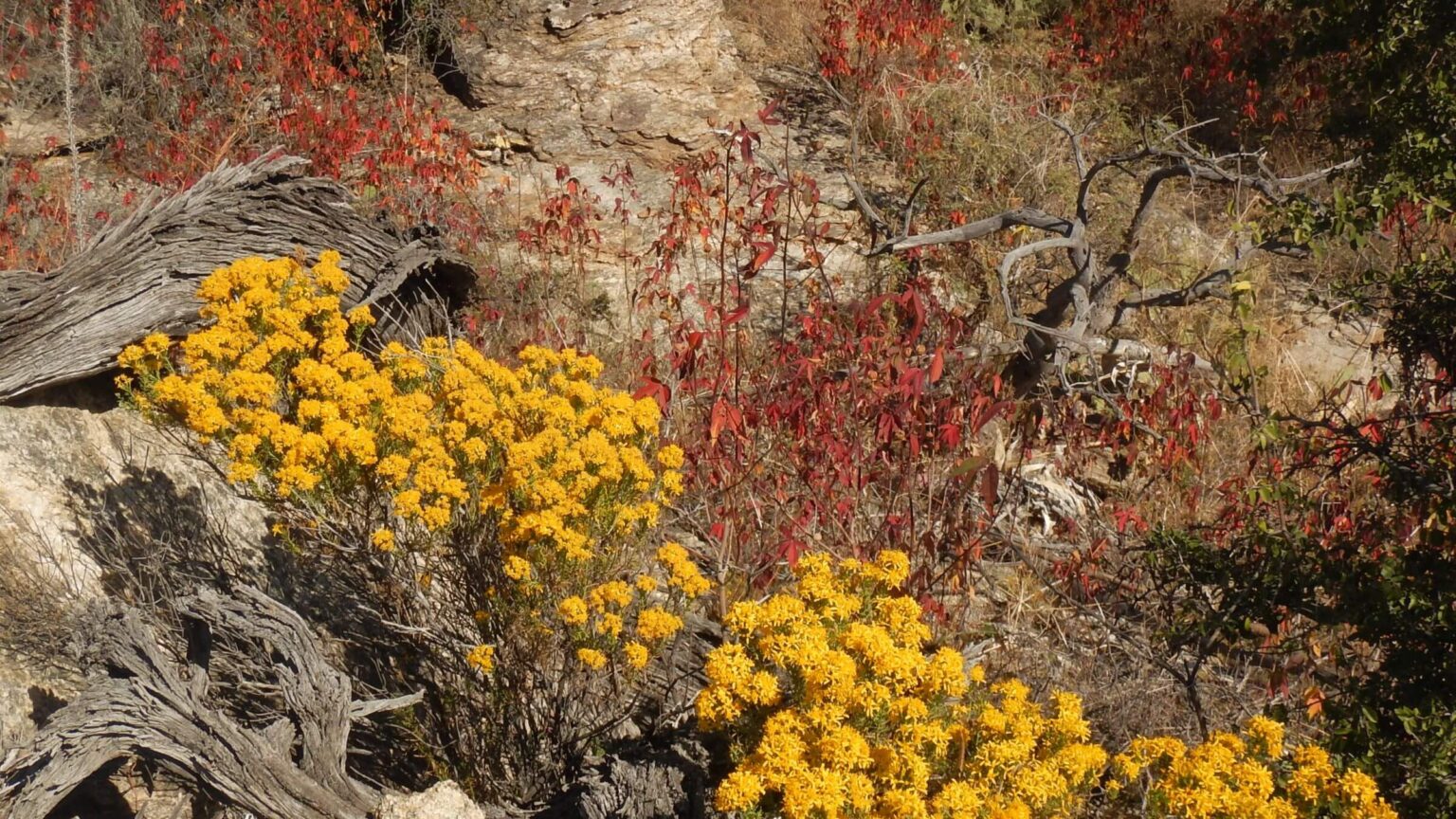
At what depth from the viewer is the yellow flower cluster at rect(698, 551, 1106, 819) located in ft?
9.64

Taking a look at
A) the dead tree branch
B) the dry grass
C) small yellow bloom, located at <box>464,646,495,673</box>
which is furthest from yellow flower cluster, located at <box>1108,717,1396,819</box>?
the dry grass

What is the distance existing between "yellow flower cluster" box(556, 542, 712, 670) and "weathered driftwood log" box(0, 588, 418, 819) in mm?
617

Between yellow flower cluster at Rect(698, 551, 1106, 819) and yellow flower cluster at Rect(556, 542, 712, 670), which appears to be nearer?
yellow flower cluster at Rect(698, 551, 1106, 819)

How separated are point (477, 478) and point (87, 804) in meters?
1.81

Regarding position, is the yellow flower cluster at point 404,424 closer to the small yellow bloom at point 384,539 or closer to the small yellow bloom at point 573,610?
the small yellow bloom at point 384,539

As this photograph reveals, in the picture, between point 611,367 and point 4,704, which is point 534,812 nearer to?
point 4,704

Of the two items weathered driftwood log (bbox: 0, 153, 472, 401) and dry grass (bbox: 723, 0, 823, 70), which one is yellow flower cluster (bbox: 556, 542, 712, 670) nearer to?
weathered driftwood log (bbox: 0, 153, 472, 401)

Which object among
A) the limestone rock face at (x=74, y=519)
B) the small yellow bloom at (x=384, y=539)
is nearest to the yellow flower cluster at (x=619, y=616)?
the small yellow bloom at (x=384, y=539)

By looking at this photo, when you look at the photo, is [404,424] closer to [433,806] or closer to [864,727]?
[433,806]

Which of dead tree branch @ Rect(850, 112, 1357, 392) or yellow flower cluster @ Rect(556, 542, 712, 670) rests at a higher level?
dead tree branch @ Rect(850, 112, 1357, 392)

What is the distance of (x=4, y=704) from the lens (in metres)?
4.10

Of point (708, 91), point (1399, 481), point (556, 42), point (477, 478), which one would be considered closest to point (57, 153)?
point (556, 42)

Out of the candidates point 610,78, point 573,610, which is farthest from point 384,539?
point 610,78

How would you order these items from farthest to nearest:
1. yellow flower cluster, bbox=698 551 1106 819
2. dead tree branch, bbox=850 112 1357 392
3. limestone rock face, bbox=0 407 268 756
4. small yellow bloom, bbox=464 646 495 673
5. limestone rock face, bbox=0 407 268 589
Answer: dead tree branch, bbox=850 112 1357 392 < limestone rock face, bbox=0 407 268 589 < limestone rock face, bbox=0 407 268 756 < small yellow bloom, bbox=464 646 495 673 < yellow flower cluster, bbox=698 551 1106 819
